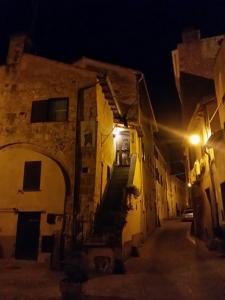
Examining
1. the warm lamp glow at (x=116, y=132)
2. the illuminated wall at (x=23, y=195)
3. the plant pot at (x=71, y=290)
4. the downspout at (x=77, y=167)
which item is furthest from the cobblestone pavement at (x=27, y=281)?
the warm lamp glow at (x=116, y=132)

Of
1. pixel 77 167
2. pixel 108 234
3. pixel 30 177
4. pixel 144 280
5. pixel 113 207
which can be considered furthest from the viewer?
pixel 113 207

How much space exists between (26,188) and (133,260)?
6.24 meters

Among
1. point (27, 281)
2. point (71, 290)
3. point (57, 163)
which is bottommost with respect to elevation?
point (27, 281)

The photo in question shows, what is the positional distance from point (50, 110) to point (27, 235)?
6.49 m

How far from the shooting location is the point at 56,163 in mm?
13336

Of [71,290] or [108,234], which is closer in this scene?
[71,290]

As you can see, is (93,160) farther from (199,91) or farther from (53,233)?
(199,91)

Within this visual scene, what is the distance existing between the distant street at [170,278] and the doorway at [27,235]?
4.52 metres

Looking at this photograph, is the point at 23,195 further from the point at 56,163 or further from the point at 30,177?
the point at 56,163

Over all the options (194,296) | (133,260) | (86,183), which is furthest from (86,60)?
(194,296)

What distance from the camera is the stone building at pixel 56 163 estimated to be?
40.8 feet

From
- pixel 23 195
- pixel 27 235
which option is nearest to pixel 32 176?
pixel 23 195

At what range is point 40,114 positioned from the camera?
47.5ft

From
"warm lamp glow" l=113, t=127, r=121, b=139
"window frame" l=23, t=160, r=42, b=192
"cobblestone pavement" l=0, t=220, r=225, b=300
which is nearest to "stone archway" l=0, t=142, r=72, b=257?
"window frame" l=23, t=160, r=42, b=192
